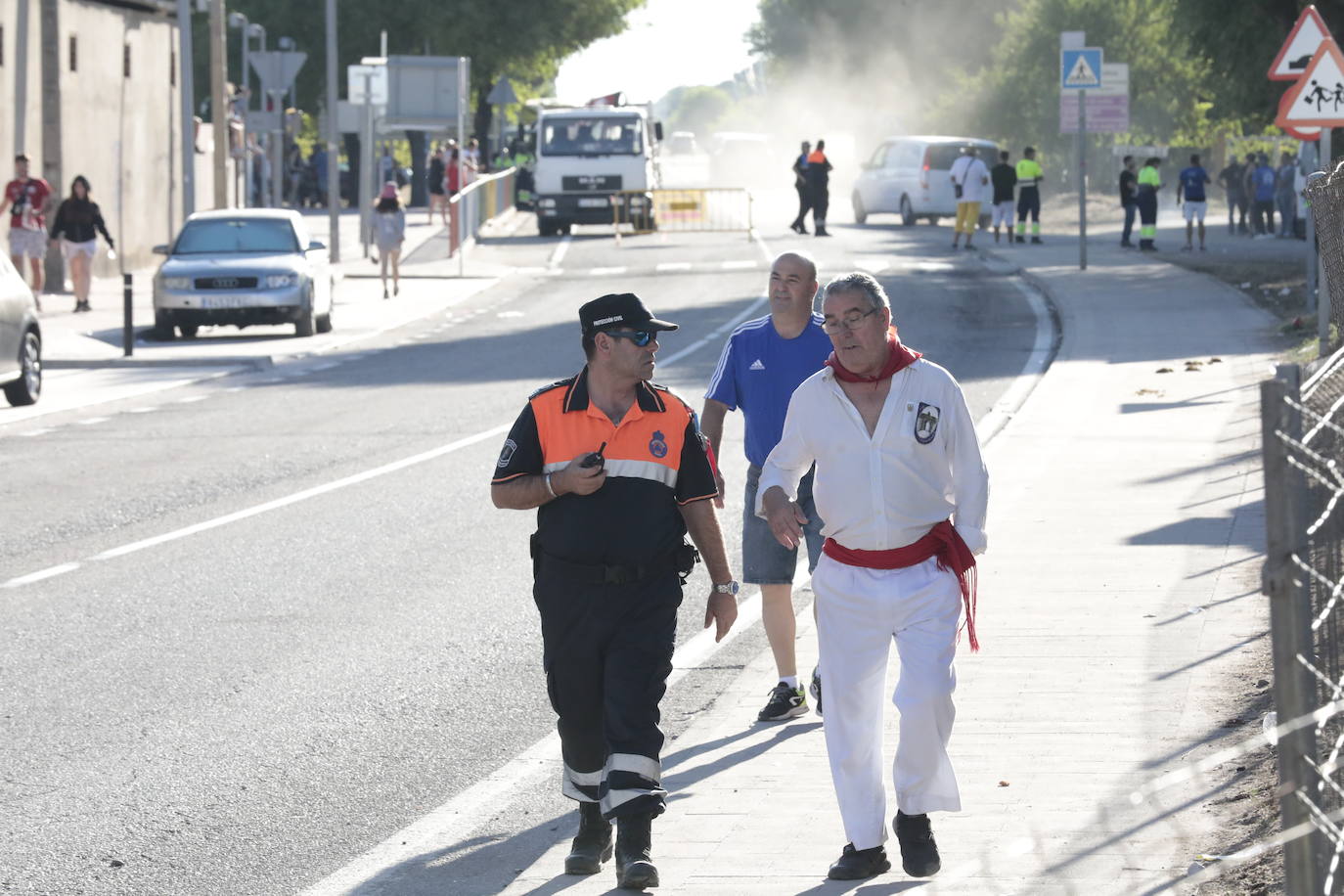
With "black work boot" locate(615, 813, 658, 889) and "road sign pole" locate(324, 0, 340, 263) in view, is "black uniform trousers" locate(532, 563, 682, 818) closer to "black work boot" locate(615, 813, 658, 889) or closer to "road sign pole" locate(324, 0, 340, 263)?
"black work boot" locate(615, 813, 658, 889)

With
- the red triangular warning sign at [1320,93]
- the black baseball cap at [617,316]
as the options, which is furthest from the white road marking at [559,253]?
the black baseball cap at [617,316]

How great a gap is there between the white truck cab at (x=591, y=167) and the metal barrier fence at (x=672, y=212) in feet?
0.12

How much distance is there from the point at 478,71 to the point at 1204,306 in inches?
2039

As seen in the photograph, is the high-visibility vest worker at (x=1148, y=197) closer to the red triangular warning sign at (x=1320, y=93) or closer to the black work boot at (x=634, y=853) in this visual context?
the red triangular warning sign at (x=1320, y=93)

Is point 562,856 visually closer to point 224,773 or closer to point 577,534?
point 577,534

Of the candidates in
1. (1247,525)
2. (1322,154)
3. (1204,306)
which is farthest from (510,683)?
(1204,306)

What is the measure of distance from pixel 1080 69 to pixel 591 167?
1992 cm

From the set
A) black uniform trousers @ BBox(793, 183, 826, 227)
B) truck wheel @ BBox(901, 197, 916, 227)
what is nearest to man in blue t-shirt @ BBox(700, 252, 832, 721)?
black uniform trousers @ BBox(793, 183, 826, 227)

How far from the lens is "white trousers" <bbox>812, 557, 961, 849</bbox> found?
596 centimetres

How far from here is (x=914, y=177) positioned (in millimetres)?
48625

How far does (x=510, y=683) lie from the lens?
905 centimetres

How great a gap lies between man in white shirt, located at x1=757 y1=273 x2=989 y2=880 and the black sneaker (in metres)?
1.91

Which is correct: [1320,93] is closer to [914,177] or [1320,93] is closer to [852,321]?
[852,321]

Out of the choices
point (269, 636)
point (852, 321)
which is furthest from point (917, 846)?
point (269, 636)
